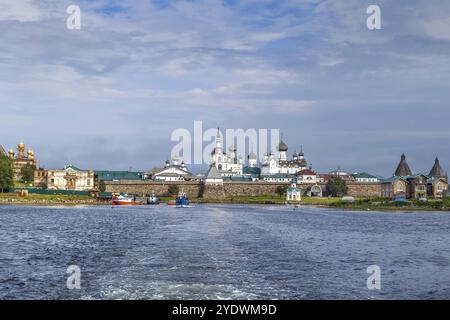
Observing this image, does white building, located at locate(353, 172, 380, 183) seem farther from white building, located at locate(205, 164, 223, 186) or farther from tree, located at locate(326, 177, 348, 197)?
white building, located at locate(205, 164, 223, 186)

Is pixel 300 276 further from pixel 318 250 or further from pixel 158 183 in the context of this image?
pixel 158 183

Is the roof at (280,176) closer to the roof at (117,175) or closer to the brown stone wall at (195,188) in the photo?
the brown stone wall at (195,188)

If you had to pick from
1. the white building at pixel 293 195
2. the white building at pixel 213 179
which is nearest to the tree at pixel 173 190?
the white building at pixel 213 179

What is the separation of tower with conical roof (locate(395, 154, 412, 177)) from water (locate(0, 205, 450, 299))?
126 m

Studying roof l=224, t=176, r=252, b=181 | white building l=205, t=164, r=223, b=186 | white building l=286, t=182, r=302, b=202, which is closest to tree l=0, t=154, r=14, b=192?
white building l=205, t=164, r=223, b=186

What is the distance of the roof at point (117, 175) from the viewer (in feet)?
568

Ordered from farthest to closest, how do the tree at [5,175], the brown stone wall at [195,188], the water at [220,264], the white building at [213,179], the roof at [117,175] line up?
the roof at [117,175], the brown stone wall at [195,188], the white building at [213,179], the tree at [5,175], the water at [220,264]

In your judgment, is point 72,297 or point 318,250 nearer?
point 72,297

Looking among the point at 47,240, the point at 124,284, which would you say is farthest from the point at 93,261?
the point at 47,240

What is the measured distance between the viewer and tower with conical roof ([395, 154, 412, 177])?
17088cm

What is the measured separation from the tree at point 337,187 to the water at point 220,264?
110675 mm

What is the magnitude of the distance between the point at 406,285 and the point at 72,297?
474 inches
